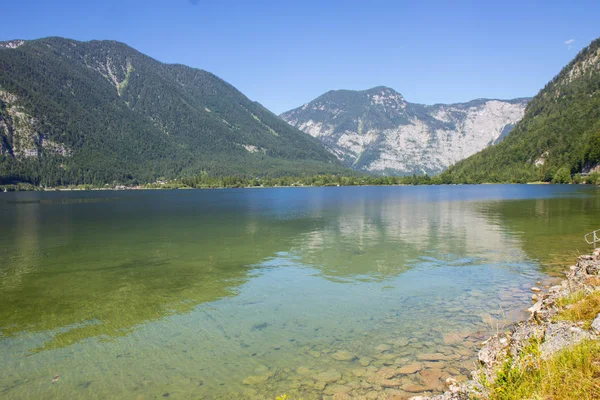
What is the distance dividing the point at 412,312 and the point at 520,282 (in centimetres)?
986

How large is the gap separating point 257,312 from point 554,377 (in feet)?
50.4

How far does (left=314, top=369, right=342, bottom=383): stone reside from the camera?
1339 centimetres

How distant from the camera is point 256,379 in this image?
13641 mm

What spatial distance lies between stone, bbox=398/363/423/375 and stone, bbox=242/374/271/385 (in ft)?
15.8

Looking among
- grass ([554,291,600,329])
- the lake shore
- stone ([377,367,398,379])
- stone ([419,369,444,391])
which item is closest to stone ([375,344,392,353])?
stone ([377,367,398,379])

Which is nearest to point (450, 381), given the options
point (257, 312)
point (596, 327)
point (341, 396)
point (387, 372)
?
point (387, 372)

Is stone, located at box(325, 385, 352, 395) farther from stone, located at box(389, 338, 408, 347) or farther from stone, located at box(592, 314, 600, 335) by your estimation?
stone, located at box(592, 314, 600, 335)

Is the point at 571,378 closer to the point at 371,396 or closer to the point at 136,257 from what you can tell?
the point at 371,396

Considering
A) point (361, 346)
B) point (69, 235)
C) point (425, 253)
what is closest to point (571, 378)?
point (361, 346)

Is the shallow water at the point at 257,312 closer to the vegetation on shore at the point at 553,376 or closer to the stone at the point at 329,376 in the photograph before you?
the stone at the point at 329,376

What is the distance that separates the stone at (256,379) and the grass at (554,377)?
766 cm

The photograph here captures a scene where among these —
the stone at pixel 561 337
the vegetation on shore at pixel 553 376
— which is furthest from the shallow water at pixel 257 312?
the vegetation on shore at pixel 553 376

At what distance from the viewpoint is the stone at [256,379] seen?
13.4 m

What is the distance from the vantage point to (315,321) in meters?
19.3
